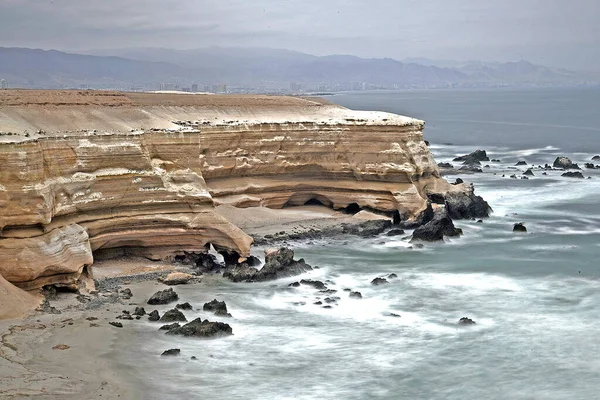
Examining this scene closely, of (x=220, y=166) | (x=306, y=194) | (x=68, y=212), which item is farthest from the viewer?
(x=306, y=194)

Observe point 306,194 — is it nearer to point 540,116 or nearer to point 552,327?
point 552,327

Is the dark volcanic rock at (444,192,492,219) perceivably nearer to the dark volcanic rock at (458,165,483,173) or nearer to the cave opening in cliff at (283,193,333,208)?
the cave opening in cliff at (283,193,333,208)

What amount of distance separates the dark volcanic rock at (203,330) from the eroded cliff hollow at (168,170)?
5223mm

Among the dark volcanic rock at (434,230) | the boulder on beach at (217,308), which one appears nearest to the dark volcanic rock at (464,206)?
the dark volcanic rock at (434,230)

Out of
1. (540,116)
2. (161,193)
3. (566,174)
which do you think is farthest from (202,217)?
(540,116)

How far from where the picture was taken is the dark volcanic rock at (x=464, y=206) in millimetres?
47906

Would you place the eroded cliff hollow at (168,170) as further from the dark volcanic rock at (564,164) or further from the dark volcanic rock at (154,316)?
the dark volcanic rock at (564,164)

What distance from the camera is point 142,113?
39.8 meters

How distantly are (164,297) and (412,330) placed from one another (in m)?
8.51

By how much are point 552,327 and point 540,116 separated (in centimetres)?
13029

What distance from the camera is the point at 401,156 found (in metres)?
46.6

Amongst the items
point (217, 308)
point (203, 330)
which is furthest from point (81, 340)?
point (217, 308)

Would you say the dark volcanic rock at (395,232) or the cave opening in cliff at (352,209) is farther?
the cave opening in cliff at (352,209)

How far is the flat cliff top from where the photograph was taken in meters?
34.6
